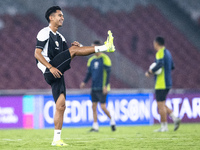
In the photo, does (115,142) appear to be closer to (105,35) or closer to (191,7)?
(105,35)

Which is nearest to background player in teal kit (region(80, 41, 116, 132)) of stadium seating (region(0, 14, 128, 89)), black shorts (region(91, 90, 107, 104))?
black shorts (region(91, 90, 107, 104))

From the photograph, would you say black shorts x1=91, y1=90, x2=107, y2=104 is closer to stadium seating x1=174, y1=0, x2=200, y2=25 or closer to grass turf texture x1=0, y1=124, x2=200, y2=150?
grass turf texture x1=0, y1=124, x2=200, y2=150

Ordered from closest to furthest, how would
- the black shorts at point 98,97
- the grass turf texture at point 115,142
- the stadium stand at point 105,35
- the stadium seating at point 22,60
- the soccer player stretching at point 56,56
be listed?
the grass turf texture at point 115,142 → the soccer player stretching at point 56,56 → the black shorts at point 98,97 → the stadium seating at point 22,60 → the stadium stand at point 105,35

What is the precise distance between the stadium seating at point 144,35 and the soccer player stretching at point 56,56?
11.1 metres

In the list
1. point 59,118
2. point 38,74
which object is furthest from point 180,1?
point 59,118

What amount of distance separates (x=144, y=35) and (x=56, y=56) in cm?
1282

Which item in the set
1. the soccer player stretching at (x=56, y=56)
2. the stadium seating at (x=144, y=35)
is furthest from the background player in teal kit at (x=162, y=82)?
the stadium seating at (x=144, y=35)

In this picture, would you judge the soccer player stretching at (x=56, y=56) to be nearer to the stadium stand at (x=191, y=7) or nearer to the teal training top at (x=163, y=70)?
the teal training top at (x=163, y=70)

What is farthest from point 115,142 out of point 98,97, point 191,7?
point 191,7

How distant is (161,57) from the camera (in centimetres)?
969

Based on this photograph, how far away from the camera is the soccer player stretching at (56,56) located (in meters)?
6.11

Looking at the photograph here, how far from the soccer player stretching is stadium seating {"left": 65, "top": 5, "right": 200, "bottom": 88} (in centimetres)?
1107

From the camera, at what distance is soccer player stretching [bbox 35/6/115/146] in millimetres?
6109

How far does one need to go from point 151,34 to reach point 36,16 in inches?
187
